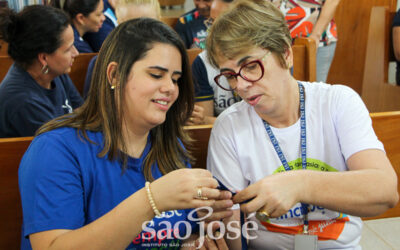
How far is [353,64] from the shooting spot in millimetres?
4145

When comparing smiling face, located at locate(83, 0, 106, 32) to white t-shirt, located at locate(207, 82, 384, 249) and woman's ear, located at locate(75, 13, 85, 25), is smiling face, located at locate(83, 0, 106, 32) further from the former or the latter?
white t-shirt, located at locate(207, 82, 384, 249)

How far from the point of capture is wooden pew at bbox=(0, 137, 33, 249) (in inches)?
57.4

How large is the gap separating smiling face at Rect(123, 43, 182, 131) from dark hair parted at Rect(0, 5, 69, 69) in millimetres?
1136

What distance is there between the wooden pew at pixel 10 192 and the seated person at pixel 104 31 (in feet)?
8.11

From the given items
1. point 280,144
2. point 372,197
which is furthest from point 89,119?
point 372,197

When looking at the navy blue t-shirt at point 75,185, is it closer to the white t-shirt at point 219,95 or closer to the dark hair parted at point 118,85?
the dark hair parted at point 118,85

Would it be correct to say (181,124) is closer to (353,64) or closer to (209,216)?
(209,216)

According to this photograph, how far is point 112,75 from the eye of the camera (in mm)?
1306

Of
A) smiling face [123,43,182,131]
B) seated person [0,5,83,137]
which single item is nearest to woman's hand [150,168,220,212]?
smiling face [123,43,182,131]

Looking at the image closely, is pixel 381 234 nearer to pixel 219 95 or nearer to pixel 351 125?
pixel 351 125

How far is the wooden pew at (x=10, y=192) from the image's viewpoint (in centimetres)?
146

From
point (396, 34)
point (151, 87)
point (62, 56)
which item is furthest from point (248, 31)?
point (396, 34)

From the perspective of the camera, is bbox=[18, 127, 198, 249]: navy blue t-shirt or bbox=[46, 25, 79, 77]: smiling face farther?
bbox=[46, 25, 79, 77]: smiling face

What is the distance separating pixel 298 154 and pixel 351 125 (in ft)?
0.66
